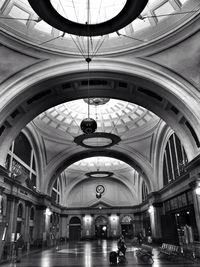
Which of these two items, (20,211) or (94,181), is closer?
(20,211)

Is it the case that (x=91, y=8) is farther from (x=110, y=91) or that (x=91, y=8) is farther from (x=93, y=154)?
(x=93, y=154)

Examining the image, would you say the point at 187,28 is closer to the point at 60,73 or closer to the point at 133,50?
the point at 133,50

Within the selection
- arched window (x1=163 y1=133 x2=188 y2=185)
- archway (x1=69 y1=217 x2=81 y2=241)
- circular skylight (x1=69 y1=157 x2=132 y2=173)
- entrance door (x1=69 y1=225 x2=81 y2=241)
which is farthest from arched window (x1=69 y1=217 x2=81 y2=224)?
arched window (x1=163 y1=133 x2=188 y2=185)

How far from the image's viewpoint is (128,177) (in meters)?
36.7

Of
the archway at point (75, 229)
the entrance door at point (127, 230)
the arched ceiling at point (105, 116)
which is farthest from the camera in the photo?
the archway at point (75, 229)

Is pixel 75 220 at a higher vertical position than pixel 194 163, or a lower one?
lower

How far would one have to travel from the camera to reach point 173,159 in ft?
65.5

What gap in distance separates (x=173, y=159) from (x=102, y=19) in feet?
40.3

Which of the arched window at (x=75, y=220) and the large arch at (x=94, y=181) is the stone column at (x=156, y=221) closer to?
the large arch at (x=94, y=181)

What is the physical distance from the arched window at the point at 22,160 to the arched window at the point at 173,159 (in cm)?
1119

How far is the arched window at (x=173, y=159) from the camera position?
1792 cm

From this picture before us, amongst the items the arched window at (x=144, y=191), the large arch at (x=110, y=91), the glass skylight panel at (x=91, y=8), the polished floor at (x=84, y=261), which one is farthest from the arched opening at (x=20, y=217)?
the arched window at (x=144, y=191)

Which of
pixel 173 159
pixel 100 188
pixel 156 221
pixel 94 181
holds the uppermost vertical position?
pixel 94 181

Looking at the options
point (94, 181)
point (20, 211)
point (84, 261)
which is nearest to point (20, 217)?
point (20, 211)
